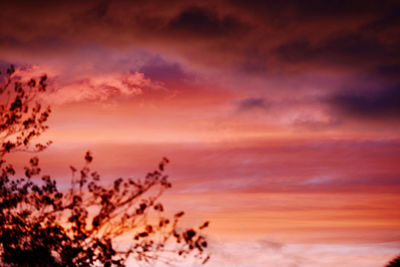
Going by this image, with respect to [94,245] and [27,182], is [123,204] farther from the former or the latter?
[27,182]

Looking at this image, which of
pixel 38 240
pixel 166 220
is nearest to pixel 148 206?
pixel 166 220

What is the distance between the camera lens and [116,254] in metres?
23.0

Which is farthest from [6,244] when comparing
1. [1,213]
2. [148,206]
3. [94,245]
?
[148,206]

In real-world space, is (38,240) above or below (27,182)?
below

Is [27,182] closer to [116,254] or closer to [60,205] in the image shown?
[60,205]

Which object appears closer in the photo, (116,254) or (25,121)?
(116,254)

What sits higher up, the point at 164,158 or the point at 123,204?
the point at 164,158

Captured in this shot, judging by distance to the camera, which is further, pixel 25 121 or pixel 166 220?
pixel 25 121

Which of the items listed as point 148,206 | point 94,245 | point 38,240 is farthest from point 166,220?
point 38,240

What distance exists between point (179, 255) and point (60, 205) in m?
4.53

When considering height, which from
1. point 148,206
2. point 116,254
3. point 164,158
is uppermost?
point 164,158

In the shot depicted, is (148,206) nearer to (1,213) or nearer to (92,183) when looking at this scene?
(92,183)

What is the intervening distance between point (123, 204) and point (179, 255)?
101 inches

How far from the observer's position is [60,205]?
23750 millimetres
